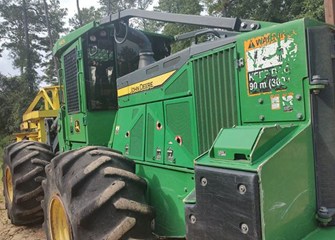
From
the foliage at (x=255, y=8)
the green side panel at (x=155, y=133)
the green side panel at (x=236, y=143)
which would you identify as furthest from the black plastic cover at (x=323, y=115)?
the foliage at (x=255, y=8)

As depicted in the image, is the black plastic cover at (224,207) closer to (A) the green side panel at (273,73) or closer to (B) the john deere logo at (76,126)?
(A) the green side panel at (273,73)

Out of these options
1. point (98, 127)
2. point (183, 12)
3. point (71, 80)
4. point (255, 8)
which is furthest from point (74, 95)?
point (183, 12)

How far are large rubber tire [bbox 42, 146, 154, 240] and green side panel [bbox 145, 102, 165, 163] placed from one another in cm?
36

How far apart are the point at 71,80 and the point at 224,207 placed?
3843 mm

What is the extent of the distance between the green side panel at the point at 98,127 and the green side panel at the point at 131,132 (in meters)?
0.32

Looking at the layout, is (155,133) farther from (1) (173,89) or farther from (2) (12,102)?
(2) (12,102)

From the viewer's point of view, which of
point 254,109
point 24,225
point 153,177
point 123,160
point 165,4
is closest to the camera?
point 254,109

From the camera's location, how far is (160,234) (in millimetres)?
3607

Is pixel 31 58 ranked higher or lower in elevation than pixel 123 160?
higher

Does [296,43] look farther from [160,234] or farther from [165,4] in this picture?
[165,4]

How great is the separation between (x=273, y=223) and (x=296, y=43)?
111 cm

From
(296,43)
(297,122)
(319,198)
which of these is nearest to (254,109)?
(297,122)

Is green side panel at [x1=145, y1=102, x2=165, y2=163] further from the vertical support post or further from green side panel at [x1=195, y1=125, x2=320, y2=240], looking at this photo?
the vertical support post

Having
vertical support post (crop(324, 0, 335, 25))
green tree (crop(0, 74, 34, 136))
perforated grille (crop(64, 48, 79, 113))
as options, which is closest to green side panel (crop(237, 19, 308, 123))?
vertical support post (crop(324, 0, 335, 25))
